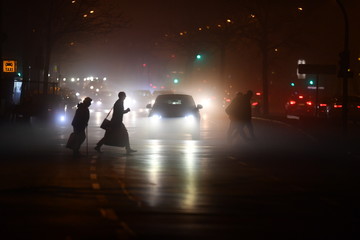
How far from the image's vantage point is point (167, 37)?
97250 mm

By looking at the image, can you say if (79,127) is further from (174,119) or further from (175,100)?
(175,100)

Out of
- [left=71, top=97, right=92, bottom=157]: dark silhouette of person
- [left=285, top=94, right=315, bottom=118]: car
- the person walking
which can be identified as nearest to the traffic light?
the person walking

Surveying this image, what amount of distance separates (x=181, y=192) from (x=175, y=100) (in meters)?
17.7

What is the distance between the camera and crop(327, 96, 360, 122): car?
49031mm

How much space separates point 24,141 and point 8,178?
14310 millimetres

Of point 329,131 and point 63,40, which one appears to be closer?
point 329,131

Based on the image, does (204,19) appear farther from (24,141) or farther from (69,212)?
(69,212)

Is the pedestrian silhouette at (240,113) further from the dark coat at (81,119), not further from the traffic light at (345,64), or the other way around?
the dark coat at (81,119)

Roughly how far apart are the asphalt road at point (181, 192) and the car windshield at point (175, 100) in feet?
13.0

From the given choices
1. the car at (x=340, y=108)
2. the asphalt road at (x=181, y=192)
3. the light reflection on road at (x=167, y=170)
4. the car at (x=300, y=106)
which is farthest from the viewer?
the car at (x=300, y=106)

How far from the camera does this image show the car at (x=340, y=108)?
49.0 metres

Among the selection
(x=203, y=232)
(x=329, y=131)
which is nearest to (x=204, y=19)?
(x=329, y=131)

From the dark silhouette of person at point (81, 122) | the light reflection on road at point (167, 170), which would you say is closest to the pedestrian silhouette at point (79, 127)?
the dark silhouette of person at point (81, 122)

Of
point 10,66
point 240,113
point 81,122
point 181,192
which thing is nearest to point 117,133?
point 81,122
